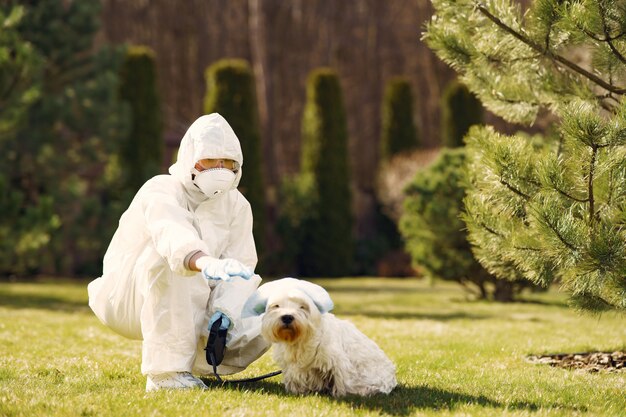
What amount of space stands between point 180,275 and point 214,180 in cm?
61

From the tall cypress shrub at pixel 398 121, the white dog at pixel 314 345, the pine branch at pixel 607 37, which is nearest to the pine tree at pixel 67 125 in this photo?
the tall cypress shrub at pixel 398 121

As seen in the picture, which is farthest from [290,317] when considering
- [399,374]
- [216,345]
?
[399,374]

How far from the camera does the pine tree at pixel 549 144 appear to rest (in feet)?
15.2

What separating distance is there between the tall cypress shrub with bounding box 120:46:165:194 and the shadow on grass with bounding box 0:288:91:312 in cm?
513

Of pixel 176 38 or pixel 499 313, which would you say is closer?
pixel 499 313

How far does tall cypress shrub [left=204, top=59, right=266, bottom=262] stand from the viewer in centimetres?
1739

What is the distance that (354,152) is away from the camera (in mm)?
24656

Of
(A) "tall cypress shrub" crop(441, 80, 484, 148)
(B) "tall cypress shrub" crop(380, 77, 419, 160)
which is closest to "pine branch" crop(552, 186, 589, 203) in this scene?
(A) "tall cypress shrub" crop(441, 80, 484, 148)

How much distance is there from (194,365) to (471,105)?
1696 cm

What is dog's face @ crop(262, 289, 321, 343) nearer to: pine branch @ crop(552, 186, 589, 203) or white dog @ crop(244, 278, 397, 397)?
white dog @ crop(244, 278, 397, 397)

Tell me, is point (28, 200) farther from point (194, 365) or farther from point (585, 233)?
point (585, 233)

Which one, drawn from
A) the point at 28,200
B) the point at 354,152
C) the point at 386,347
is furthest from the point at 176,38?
the point at 386,347

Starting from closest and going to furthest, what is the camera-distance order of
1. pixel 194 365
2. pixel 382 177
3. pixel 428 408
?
pixel 428 408 → pixel 194 365 → pixel 382 177

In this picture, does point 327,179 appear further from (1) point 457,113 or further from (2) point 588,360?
(2) point 588,360
